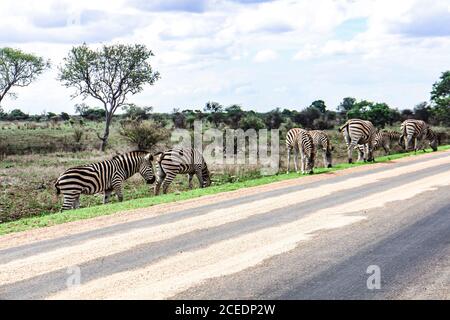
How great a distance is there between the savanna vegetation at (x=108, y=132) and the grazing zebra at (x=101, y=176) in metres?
1.69

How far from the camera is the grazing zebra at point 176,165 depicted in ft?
77.0

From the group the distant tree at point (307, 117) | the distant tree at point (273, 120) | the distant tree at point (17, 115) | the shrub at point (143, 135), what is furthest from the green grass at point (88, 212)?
the distant tree at point (17, 115)

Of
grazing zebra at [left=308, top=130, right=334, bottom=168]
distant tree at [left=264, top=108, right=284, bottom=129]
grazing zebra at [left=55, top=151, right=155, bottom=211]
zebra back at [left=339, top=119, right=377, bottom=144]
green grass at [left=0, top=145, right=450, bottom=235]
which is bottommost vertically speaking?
green grass at [left=0, top=145, right=450, bottom=235]

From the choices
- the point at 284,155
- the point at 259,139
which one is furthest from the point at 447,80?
the point at 284,155

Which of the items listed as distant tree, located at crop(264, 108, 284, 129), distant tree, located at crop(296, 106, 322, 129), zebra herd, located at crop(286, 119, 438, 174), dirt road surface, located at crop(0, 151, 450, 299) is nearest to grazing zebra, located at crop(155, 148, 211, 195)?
zebra herd, located at crop(286, 119, 438, 174)

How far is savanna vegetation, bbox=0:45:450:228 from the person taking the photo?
26.0m

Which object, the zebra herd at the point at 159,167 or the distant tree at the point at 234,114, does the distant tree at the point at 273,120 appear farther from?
the zebra herd at the point at 159,167

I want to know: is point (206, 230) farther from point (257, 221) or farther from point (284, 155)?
point (284, 155)

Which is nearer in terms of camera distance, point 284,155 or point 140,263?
point 140,263

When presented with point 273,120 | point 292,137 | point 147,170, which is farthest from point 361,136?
point 273,120

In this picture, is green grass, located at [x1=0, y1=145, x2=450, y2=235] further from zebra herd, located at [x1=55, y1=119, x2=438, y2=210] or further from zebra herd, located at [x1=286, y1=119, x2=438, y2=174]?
zebra herd, located at [x1=286, y1=119, x2=438, y2=174]

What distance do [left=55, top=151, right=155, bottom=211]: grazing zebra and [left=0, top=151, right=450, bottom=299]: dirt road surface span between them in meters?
4.33

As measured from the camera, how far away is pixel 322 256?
9.88 m
